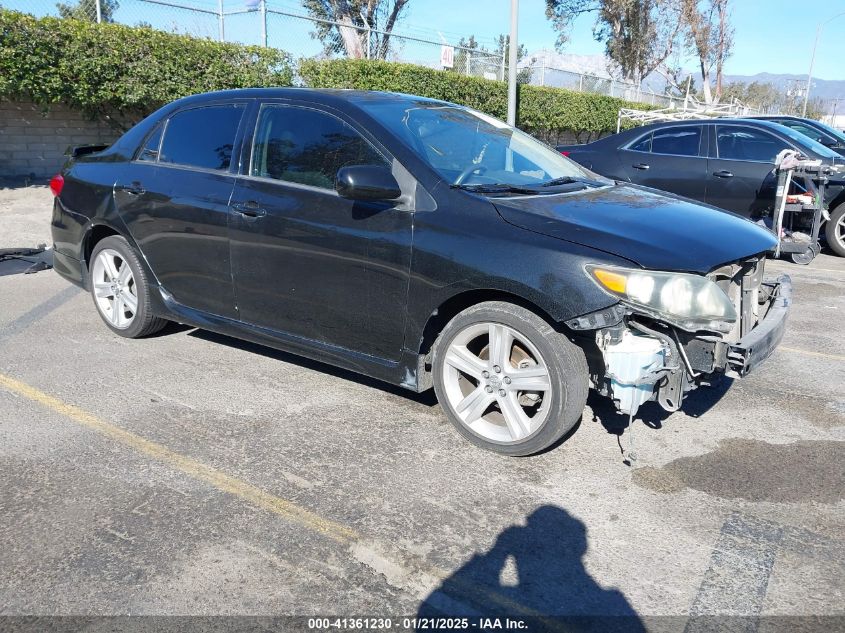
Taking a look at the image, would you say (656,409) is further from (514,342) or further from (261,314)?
(261,314)

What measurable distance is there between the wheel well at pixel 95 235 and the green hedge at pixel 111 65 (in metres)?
6.18

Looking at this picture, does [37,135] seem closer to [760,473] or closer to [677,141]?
[677,141]

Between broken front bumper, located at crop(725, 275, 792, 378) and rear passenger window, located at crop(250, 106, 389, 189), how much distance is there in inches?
76.8

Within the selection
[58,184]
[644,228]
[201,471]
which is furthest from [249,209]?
[58,184]

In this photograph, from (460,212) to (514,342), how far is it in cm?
68

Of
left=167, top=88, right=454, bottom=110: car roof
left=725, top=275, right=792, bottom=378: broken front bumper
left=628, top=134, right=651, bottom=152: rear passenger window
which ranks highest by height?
left=167, top=88, right=454, bottom=110: car roof

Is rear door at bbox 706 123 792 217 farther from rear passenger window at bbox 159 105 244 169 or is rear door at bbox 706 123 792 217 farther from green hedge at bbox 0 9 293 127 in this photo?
green hedge at bbox 0 9 293 127

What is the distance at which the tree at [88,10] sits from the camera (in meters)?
11.1

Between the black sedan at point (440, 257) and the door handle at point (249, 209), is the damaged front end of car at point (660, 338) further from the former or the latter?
the door handle at point (249, 209)

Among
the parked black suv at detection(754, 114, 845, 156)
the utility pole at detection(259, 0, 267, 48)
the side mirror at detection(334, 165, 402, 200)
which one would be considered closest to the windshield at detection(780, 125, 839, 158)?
the parked black suv at detection(754, 114, 845, 156)

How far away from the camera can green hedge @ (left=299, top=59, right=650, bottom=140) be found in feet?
46.4

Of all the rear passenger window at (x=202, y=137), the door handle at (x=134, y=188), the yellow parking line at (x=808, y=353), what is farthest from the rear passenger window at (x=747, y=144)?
the door handle at (x=134, y=188)

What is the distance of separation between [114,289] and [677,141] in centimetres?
723

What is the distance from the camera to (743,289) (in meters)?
3.76
